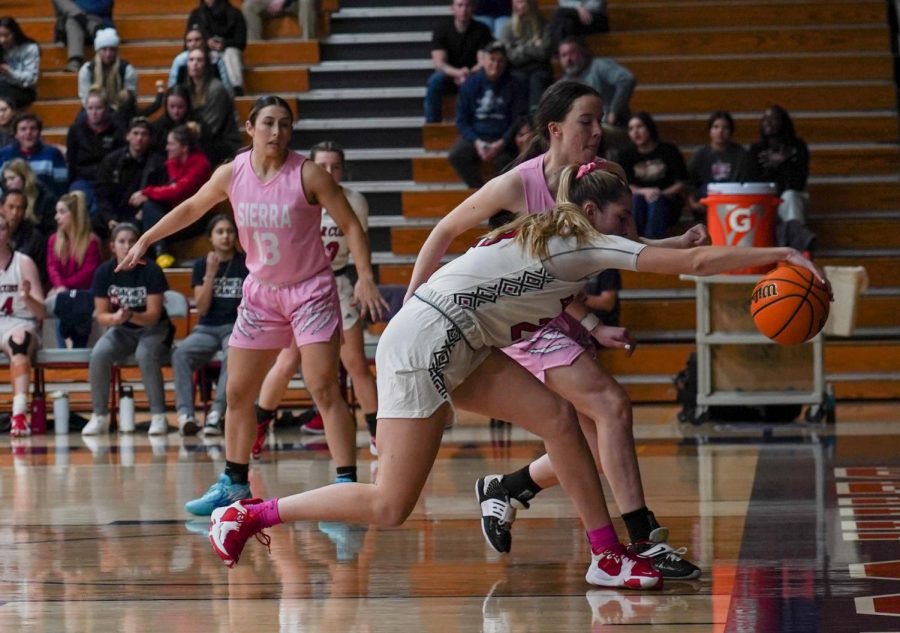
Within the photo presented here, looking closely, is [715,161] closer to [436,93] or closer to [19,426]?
[436,93]

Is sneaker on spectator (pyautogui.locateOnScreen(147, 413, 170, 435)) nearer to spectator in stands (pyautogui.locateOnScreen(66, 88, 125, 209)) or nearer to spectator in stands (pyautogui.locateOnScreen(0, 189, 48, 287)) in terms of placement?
spectator in stands (pyautogui.locateOnScreen(0, 189, 48, 287))

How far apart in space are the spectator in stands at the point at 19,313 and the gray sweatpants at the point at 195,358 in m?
1.06

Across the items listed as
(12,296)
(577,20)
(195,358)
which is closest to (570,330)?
(195,358)

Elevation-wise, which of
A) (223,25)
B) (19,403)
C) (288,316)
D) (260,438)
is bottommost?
(260,438)

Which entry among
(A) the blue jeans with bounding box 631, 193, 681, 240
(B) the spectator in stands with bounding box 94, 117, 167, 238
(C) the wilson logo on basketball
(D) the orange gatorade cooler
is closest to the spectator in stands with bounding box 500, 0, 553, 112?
(A) the blue jeans with bounding box 631, 193, 681, 240

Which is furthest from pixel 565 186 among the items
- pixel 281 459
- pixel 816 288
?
pixel 281 459

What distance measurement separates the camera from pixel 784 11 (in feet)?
47.0

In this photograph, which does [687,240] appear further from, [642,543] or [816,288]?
[642,543]

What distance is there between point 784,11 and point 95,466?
8.32 metres

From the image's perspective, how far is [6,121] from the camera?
13.4 metres

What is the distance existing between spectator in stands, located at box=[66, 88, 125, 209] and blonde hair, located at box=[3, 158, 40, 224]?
699 millimetres

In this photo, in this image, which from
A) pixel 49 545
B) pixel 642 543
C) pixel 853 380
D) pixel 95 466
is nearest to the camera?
pixel 642 543

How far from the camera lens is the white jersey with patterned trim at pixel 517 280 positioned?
4.61m

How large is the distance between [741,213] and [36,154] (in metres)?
5.99
